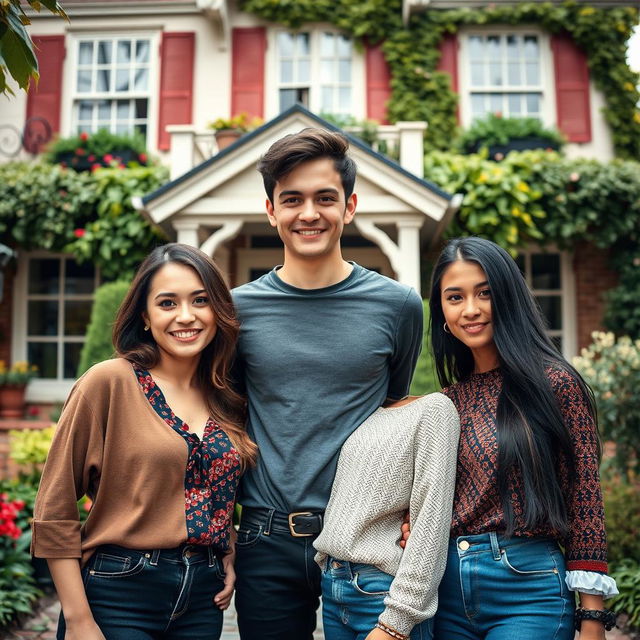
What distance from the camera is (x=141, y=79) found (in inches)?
401

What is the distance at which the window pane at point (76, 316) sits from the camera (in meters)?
10.1

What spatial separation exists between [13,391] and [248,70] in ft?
17.9

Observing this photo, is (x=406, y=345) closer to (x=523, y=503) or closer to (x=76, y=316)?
(x=523, y=503)

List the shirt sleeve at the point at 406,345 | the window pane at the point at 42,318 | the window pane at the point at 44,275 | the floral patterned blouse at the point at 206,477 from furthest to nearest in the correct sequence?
1. the window pane at the point at 44,275
2. the window pane at the point at 42,318
3. the shirt sleeve at the point at 406,345
4. the floral patterned blouse at the point at 206,477

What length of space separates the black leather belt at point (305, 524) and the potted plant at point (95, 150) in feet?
26.7

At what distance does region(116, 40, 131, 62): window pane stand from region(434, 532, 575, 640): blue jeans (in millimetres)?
9901

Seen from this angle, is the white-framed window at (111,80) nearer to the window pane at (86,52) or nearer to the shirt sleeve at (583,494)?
the window pane at (86,52)

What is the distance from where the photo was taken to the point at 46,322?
1010cm

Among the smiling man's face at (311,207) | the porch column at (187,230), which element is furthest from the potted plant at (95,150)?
Answer: the smiling man's face at (311,207)

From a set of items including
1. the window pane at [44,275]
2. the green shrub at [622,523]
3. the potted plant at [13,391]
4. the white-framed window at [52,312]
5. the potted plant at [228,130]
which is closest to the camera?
the green shrub at [622,523]

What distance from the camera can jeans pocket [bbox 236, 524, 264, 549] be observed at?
7.04ft

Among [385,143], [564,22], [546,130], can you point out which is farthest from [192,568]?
[564,22]

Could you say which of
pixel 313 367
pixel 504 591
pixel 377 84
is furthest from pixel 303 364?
pixel 377 84

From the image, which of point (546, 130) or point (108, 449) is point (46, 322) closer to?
point (546, 130)
